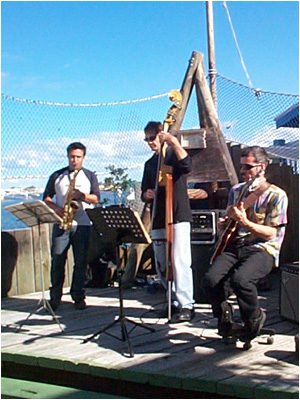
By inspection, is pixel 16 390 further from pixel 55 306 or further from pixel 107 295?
pixel 107 295

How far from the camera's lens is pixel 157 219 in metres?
5.14

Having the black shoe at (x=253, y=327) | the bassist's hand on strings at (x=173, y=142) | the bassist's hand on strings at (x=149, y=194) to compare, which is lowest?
the black shoe at (x=253, y=327)

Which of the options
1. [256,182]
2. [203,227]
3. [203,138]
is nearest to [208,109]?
[203,138]

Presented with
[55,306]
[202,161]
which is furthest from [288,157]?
[55,306]

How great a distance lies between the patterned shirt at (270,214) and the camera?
404cm

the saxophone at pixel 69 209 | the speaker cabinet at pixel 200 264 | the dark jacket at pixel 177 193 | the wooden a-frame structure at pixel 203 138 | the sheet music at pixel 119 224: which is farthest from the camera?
the wooden a-frame structure at pixel 203 138

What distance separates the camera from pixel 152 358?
13.4 feet

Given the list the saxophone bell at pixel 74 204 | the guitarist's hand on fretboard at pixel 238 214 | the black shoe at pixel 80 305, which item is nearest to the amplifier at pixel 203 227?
the saxophone bell at pixel 74 204

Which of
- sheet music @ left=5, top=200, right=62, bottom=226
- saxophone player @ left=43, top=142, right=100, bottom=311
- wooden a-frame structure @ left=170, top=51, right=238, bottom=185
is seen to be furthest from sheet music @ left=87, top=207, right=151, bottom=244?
wooden a-frame structure @ left=170, top=51, right=238, bottom=185

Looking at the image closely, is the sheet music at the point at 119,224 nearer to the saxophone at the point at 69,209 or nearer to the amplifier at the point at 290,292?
the saxophone at the point at 69,209

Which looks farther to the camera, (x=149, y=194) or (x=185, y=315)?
(x=149, y=194)

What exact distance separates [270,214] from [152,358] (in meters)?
1.26

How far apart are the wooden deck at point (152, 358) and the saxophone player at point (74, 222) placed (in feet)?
0.89

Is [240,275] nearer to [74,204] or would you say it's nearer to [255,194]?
[255,194]
